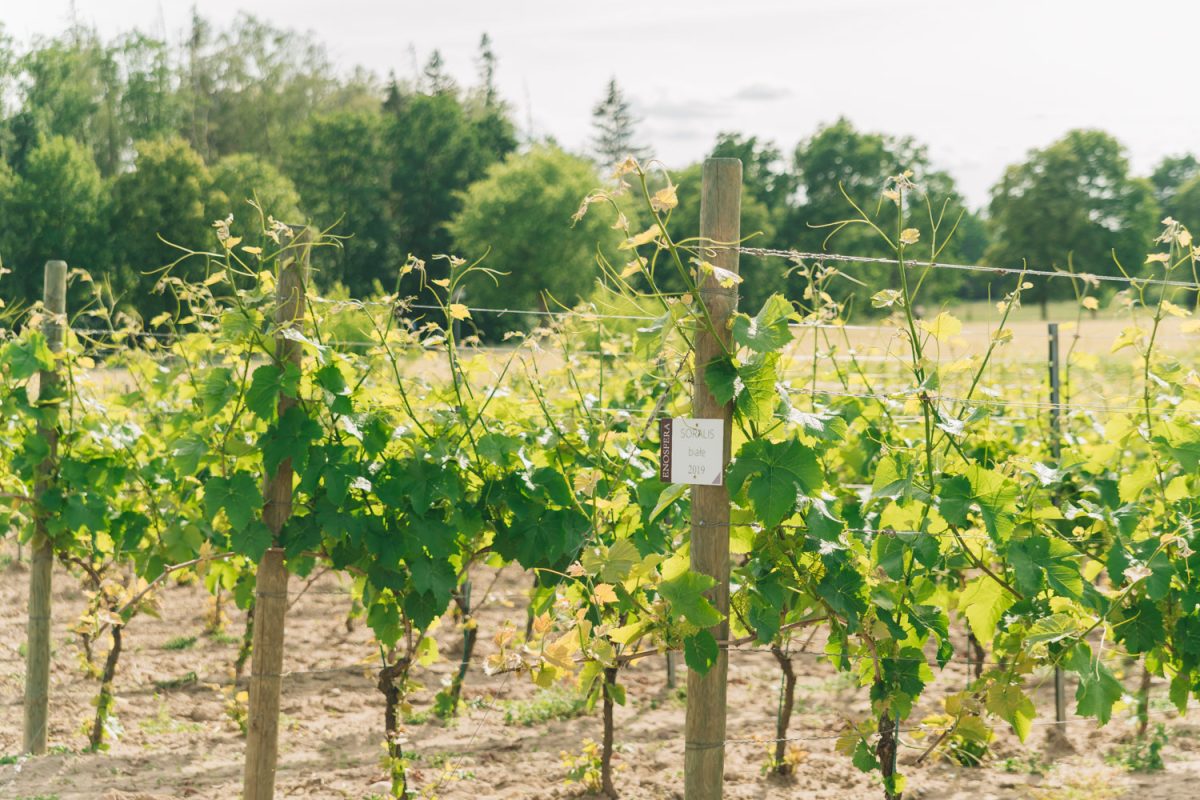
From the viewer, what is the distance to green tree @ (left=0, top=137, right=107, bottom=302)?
3494cm

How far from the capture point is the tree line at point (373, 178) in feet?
119

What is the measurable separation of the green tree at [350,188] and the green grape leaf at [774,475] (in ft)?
135

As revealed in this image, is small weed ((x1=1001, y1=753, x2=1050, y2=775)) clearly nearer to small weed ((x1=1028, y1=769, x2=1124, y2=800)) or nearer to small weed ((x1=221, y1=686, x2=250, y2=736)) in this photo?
small weed ((x1=1028, y1=769, x2=1124, y2=800))

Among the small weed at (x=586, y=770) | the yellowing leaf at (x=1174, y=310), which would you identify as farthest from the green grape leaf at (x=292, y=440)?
the yellowing leaf at (x=1174, y=310)

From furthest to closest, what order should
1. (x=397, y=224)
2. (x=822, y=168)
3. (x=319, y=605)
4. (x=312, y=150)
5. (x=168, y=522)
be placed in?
(x=822, y=168) < (x=397, y=224) < (x=312, y=150) < (x=319, y=605) < (x=168, y=522)

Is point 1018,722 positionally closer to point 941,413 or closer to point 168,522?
point 941,413

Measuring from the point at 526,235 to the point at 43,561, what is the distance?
40298mm

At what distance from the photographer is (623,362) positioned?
6738 millimetres

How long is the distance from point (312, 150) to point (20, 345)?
4180cm

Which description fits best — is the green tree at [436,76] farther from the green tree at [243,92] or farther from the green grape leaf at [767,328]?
the green grape leaf at [767,328]

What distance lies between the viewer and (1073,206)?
5000 centimetres

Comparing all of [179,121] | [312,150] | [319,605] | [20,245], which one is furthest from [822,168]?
[319,605]

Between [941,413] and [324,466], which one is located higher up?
[941,413]

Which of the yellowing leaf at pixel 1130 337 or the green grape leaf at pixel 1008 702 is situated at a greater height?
the yellowing leaf at pixel 1130 337
